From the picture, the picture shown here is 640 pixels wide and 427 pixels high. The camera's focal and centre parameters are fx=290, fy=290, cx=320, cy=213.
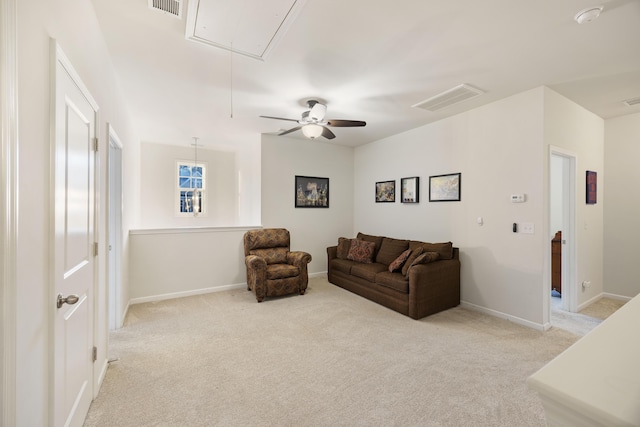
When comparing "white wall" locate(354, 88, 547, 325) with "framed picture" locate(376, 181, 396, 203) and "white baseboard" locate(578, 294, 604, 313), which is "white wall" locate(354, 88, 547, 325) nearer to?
"framed picture" locate(376, 181, 396, 203)

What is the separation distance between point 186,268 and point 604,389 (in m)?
4.82

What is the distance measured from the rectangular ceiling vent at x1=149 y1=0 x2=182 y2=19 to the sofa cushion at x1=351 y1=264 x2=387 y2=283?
11.9 feet

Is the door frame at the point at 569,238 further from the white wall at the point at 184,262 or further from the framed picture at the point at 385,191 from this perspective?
the white wall at the point at 184,262

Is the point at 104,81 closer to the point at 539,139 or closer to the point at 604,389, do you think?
the point at 604,389

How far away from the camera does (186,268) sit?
4.53 meters

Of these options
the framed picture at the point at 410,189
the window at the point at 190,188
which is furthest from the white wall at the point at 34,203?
the window at the point at 190,188

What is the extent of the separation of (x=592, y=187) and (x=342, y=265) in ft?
12.4

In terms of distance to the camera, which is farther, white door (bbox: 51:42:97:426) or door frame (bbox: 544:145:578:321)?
door frame (bbox: 544:145:578:321)

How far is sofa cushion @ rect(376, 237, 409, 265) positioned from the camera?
4566 mm

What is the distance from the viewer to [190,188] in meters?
6.95

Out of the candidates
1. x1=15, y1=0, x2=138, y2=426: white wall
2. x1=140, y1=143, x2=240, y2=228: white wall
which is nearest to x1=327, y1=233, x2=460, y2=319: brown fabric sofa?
x1=15, y1=0, x2=138, y2=426: white wall

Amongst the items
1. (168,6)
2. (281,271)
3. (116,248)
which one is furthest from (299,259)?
(168,6)

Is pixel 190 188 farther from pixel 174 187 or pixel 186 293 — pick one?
pixel 186 293

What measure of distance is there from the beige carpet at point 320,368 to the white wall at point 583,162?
154 cm
